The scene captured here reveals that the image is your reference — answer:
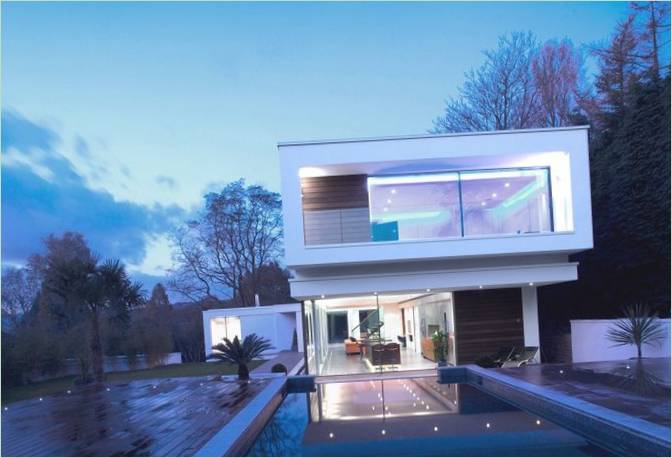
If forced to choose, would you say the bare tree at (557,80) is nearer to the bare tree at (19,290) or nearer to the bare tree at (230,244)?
the bare tree at (230,244)

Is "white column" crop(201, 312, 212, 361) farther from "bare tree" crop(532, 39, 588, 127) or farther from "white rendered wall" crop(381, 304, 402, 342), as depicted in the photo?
"bare tree" crop(532, 39, 588, 127)

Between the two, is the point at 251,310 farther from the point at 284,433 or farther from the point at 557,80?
the point at 284,433

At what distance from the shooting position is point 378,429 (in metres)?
8.05

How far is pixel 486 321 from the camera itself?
632 inches

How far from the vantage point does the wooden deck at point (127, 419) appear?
6852 millimetres

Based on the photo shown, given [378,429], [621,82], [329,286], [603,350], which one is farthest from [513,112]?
[378,429]

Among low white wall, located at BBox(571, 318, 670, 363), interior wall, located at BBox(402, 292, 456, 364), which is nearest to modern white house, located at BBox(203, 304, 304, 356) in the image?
interior wall, located at BBox(402, 292, 456, 364)

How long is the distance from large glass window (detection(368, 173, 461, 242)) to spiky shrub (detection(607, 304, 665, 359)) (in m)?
4.83

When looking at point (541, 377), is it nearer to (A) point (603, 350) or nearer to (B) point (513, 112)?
(A) point (603, 350)

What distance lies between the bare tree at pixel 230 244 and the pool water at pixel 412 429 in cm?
2513

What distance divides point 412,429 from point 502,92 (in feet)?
75.0

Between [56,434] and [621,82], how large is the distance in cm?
2374

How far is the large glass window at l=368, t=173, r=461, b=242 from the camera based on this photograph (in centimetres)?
1358

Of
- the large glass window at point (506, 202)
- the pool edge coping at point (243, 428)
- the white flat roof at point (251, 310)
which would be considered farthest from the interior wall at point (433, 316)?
the white flat roof at point (251, 310)
